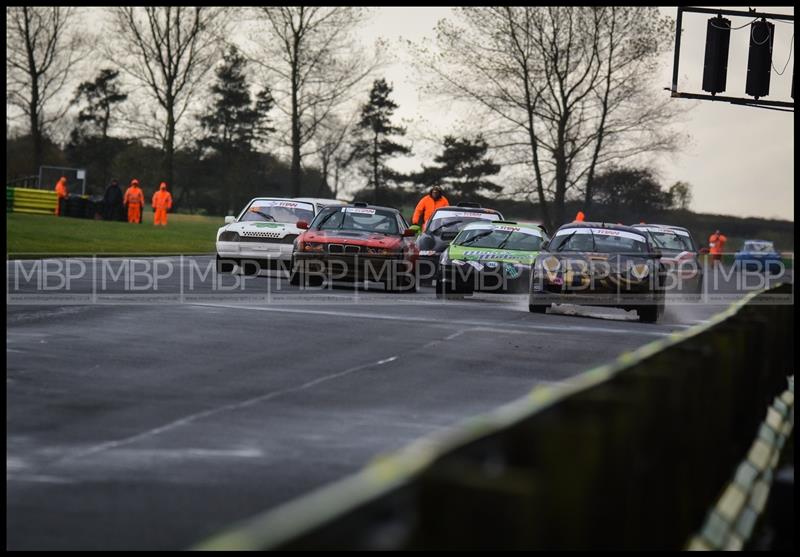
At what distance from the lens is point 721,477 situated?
23.8 ft

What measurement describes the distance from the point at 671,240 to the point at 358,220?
808 cm

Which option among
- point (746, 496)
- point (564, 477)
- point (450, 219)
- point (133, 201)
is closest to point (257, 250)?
point (450, 219)

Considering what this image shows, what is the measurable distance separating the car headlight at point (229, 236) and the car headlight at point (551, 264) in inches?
315

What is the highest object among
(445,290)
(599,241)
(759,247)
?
(599,241)

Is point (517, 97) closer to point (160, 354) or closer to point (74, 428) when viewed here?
point (160, 354)

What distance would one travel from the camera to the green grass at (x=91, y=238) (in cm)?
3500

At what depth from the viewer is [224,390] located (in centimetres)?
1192

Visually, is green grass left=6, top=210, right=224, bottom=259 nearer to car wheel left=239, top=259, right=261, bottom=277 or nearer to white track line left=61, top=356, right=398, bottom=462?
car wheel left=239, top=259, right=261, bottom=277

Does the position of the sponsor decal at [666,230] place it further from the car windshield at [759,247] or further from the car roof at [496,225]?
the car windshield at [759,247]

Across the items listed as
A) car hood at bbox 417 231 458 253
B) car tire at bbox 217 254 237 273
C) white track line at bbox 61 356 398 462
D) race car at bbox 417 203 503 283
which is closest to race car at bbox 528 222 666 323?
race car at bbox 417 203 503 283

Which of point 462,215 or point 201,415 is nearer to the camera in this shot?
point 201,415

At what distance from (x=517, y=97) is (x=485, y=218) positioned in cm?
3717

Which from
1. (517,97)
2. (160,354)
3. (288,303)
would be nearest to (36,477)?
(160,354)

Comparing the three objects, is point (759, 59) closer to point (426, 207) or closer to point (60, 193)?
point (426, 207)
